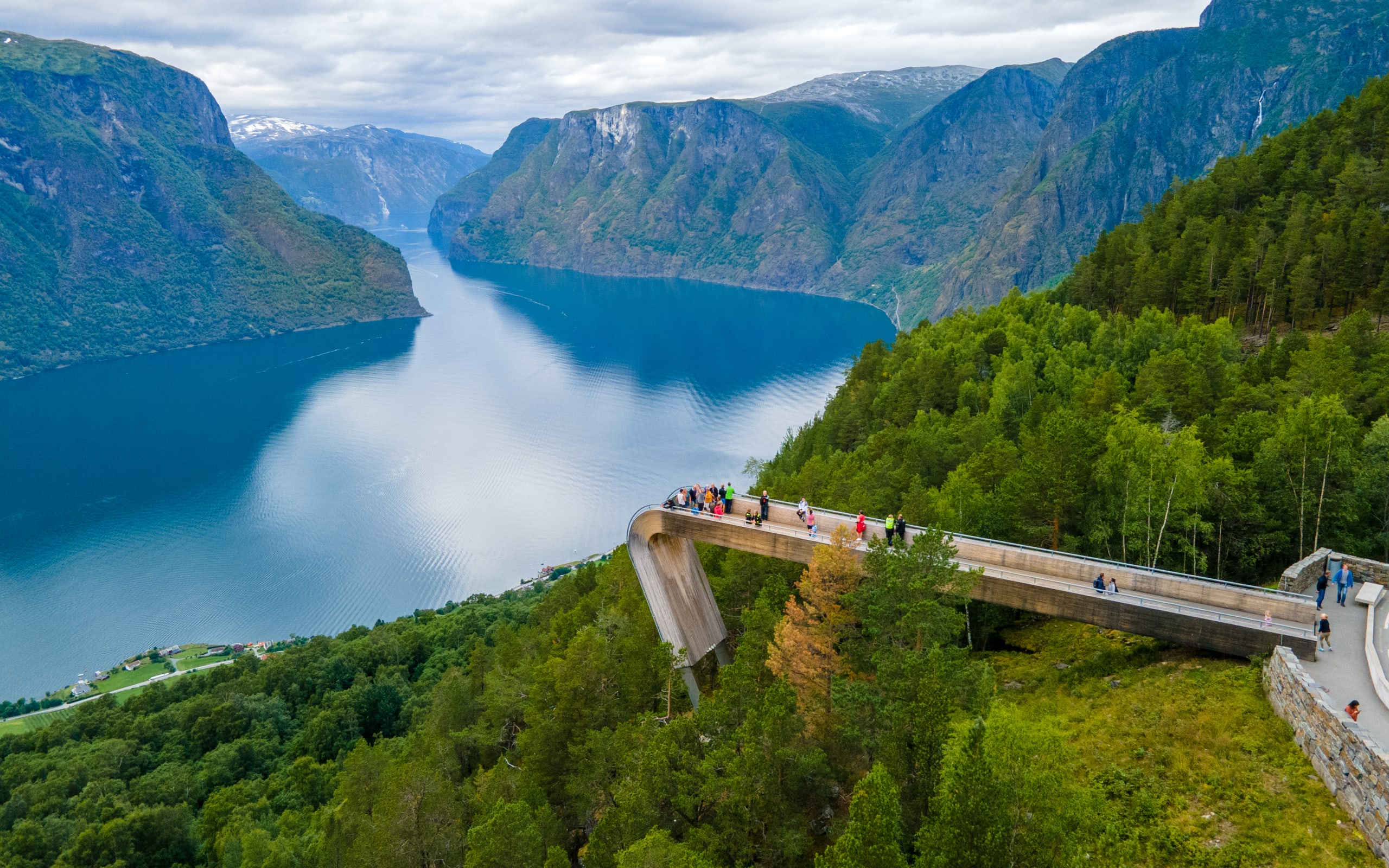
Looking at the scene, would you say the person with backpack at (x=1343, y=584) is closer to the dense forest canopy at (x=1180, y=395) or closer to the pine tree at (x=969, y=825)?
the dense forest canopy at (x=1180, y=395)

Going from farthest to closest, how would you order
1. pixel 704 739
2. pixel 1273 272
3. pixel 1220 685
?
pixel 1273 272 → pixel 704 739 → pixel 1220 685

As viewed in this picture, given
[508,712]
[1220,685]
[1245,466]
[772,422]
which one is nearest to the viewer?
[1220,685]

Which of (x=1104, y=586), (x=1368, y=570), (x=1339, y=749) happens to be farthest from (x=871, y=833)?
(x=1368, y=570)

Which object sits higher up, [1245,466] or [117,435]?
[1245,466]

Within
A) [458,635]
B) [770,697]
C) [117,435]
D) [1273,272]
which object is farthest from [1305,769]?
[117,435]

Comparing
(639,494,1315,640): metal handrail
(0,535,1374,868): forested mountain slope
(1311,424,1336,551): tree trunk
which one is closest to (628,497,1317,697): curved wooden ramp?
(639,494,1315,640): metal handrail

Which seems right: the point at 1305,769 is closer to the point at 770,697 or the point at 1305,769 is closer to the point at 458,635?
the point at 770,697

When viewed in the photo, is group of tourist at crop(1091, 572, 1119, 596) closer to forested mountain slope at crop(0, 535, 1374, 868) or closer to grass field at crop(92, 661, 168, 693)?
forested mountain slope at crop(0, 535, 1374, 868)
